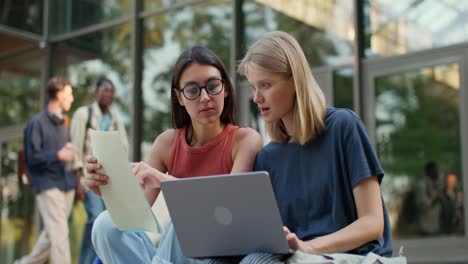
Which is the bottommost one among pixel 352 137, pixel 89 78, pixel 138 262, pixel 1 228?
pixel 1 228

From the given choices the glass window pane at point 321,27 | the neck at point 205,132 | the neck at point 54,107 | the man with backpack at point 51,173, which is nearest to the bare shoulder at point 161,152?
the neck at point 205,132

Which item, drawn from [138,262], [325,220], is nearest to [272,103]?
[325,220]

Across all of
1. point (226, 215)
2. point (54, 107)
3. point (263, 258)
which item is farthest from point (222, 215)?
point (54, 107)

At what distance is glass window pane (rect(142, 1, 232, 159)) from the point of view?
7.11 metres

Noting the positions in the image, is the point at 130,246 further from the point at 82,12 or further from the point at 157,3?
the point at 82,12

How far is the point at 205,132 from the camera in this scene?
2.63m

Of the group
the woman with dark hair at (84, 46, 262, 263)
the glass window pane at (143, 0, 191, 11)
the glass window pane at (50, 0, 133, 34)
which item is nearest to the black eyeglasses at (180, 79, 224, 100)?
the woman with dark hair at (84, 46, 262, 263)

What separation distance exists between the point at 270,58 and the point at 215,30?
503 centimetres

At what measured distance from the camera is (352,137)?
2154mm

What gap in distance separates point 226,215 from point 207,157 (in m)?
0.66

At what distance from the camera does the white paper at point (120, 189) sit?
7.11 feet

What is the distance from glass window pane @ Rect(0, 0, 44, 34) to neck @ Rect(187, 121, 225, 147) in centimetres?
667

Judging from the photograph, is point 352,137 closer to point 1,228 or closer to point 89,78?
point 89,78

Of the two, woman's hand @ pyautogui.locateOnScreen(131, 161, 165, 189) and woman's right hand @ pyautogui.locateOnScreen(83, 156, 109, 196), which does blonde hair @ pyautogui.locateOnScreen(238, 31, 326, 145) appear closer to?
woman's hand @ pyautogui.locateOnScreen(131, 161, 165, 189)
